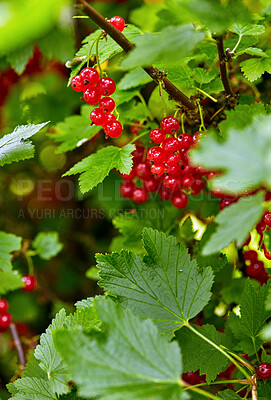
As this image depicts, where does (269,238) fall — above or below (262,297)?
above

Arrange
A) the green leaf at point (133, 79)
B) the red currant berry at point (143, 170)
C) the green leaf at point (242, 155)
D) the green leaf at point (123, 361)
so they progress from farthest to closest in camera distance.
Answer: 1. the red currant berry at point (143, 170)
2. the green leaf at point (133, 79)
3. the green leaf at point (123, 361)
4. the green leaf at point (242, 155)

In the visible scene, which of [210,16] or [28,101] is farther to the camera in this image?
[28,101]

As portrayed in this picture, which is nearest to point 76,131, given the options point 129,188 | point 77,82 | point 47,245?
point 129,188

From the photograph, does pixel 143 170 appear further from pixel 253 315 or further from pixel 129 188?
pixel 253 315

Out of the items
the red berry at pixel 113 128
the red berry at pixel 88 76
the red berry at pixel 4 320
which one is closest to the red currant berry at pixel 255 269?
the red berry at pixel 113 128

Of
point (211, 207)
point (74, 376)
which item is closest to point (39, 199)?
point (211, 207)

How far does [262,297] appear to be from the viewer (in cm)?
72

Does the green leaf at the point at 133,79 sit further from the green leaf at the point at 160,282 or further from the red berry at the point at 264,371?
the red berry at the point at 264,371

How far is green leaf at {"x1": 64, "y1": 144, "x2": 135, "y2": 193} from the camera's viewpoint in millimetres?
826

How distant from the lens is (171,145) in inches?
32.2

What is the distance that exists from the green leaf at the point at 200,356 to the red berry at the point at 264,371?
0.17 feet

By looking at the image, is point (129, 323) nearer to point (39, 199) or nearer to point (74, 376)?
point (74, 376)

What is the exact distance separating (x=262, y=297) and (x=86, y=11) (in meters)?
0.53

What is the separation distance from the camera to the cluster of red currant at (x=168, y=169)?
2.71ft
